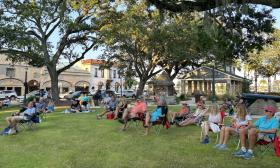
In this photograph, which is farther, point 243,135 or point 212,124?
point 212,124

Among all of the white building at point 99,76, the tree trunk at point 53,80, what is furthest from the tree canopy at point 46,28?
the white building at point 99,76

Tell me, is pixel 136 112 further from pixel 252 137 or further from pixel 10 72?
pixel 10 72

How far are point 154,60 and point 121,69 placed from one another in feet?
24.3

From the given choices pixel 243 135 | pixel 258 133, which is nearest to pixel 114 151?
pixel 243 135

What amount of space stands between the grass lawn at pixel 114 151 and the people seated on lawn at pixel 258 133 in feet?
0.73

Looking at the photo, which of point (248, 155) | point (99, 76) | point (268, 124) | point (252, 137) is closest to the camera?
point (248, 155)

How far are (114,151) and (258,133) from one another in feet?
10.2

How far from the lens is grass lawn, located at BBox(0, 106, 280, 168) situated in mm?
6625

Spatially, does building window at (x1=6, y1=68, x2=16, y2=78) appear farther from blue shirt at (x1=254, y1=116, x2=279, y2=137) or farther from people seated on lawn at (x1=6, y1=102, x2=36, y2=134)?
blue shirt at (x1=254, y1=116, x2=279, y2=137)

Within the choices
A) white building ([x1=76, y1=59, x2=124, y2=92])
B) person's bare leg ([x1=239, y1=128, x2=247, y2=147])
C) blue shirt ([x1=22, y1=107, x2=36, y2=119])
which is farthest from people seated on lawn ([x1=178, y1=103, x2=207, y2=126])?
white building ([x1=76, y1=59, x2=124, y2=92])

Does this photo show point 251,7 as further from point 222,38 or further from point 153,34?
point 153,34

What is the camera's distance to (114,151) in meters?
7.72

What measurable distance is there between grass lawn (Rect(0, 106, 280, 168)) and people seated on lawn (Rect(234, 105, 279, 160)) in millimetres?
222

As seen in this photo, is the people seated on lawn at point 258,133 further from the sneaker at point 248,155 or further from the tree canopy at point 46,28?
the tree canopy at point 46,28
